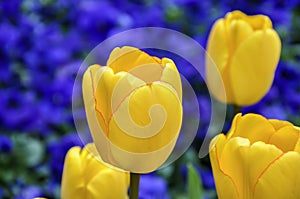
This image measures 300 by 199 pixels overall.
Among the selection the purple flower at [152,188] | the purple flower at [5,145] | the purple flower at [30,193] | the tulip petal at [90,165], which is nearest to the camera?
the tulip petal at [90,165]

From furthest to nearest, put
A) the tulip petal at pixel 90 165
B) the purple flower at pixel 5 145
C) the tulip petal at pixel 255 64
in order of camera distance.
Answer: the purple flower at pixel 5 145 < the tulip petal at pixel 255 64 < the tulip petal at pixel 90 165

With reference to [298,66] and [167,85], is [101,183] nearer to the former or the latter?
[167,85]

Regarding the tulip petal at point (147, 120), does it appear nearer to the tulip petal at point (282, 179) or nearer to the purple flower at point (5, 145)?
the tulip petal at point (282, 179)

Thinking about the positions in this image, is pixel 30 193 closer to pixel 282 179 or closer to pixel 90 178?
pixel 90 178

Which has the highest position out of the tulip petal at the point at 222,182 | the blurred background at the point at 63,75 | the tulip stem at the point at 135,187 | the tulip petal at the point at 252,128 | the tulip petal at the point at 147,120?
the tulip petal at the point at 147,120

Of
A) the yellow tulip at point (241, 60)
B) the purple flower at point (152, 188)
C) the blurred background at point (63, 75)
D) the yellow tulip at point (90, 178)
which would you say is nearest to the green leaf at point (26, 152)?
the blurred background at point (63, 75)

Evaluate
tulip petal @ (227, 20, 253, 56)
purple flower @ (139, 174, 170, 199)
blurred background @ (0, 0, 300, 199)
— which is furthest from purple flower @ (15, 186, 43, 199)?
tulip petal @ (227, 20, 253, 56)

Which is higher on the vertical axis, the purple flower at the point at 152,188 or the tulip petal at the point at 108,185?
the tulip petal at the point at 108,185
